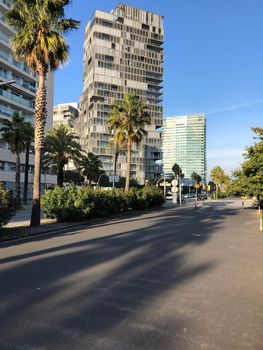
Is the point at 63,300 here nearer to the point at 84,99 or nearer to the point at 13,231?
the point at 13,231

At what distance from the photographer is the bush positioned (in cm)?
1436

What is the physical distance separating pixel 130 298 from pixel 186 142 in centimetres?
15942

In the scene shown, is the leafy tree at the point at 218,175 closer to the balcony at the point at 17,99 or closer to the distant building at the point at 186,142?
the distant building at the point at 186,142

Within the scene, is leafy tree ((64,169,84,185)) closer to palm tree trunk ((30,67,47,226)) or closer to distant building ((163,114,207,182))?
distant building ((163,114,207,182))

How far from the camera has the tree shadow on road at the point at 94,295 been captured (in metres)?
4.48

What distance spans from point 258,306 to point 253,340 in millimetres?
1561

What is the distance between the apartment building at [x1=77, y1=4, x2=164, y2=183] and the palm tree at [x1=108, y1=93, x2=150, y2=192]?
267ft

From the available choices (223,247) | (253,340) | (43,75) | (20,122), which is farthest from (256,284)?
(20,122)

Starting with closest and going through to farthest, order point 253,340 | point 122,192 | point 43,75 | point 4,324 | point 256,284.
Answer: point 253,340 < point 4,324 < point 256,284 < point 43,75 < point 122,192

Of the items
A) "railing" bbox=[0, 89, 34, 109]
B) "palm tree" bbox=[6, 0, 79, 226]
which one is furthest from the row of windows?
"palm tree" bbox=[6, 0, 79, 226]

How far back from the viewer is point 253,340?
14.8ft

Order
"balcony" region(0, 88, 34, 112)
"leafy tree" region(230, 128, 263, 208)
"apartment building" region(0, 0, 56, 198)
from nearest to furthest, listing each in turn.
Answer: "leafy tree" region(230, 128, 263, 208)
"balcony" region(0, 88, 34, 112)
"apartment building" region(0, 0, 56, 198)

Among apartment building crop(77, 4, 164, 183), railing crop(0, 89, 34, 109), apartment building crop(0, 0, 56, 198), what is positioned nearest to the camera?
railing crop(0, 89, 34, 109)

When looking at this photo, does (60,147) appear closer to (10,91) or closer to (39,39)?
(39,39)
